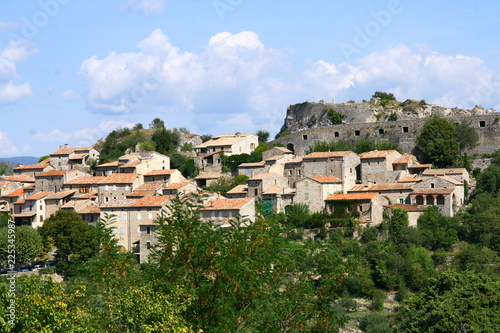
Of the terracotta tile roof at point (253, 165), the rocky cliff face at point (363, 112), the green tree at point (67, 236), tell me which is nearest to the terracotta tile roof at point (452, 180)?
the terracotta tile roof at point (253, 165)

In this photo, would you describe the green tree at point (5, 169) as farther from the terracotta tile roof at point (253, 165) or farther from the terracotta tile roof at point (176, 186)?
the terracotta tile roof at point (253, 165)

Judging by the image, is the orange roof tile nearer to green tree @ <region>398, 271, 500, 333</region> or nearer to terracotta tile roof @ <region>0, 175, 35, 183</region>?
green tree @ <region>398, 271, 500, 333</region>

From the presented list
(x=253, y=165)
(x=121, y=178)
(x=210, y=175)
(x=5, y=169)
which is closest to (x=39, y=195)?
(x=121, y=178)

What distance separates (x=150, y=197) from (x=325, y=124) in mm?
26384

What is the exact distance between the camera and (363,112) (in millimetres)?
74000

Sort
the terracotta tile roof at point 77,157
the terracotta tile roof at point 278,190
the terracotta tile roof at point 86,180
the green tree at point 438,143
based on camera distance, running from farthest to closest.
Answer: the terracotta tile roof at point 77,157 → the terracotta tile roof at point 86,180 → the green tree at point 438,143 → the terracotta tile roof at point 278,190

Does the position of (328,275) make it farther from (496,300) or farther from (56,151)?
(56,151)

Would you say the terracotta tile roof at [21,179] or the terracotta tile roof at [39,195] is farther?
the terracotta tile roof at [21,179]

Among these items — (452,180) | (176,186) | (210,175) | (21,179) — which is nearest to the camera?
(452,180)

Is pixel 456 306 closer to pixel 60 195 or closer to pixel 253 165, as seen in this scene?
pixel 253 165

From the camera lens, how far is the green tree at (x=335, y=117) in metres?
73.8

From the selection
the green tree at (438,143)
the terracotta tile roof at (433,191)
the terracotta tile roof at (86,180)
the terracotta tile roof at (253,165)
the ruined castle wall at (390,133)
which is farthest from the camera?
the ruined castle wall at (390,133)

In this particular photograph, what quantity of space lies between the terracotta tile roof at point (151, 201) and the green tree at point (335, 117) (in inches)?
1008

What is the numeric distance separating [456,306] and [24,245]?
31.6 m
